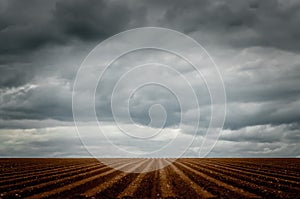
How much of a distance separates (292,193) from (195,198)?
6.43m

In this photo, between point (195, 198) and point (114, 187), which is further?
point (114, 187)

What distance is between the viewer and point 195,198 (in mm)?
19812

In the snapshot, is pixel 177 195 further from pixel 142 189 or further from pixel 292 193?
pixel 292 193

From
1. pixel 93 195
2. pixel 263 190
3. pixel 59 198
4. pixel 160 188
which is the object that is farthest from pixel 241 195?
pixel 59 198

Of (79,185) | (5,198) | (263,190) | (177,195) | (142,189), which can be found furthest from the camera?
(79,185)

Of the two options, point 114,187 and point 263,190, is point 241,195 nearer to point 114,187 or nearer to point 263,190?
point 263,190

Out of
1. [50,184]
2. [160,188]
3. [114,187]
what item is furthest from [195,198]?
[50,184]

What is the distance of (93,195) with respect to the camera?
21078 millimetres

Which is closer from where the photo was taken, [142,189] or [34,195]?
[34,195]

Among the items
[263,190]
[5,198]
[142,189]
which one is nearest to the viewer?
[5,198]

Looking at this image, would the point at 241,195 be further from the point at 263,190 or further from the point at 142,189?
the point at 142,189

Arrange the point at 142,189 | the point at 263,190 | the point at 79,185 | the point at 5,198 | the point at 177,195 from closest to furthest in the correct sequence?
the point at 5,198
the point at 177,195
the point at 263,190
the point at 142,189
the point at 79,185

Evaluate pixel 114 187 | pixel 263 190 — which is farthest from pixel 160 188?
pixel 263 190

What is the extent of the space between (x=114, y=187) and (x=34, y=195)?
20.3ft
